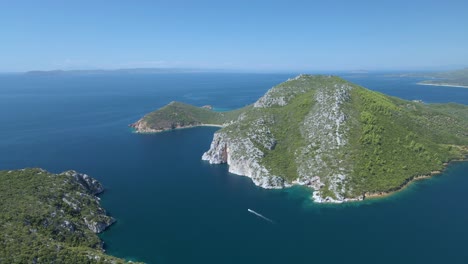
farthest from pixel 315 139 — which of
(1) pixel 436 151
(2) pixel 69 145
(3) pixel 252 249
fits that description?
(2) pixel 69 145

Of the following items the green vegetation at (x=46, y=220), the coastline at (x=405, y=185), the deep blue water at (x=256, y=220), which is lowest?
the deep blue water at (x=256, y=220)

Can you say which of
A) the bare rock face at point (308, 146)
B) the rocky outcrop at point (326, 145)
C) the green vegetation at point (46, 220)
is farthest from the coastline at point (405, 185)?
the green vegetation at point (46, 220)

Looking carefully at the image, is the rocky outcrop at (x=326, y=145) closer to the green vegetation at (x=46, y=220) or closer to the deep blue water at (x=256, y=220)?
the deep blue water at (x=256, y=220)

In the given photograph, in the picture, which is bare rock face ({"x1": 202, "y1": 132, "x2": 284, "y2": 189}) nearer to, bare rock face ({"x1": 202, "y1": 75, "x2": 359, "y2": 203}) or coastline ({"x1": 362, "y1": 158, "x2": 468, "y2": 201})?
bare rock face ({"x1": 202, "y1": 75, "x2": 359, "y2": 203})

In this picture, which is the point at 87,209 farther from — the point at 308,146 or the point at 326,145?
the point at 326,145

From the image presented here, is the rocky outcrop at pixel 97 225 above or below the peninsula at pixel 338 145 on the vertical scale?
below

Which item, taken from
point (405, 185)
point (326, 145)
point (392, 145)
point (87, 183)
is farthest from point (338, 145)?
point (87, 183)

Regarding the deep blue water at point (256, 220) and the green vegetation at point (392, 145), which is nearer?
the deep blue water at point (256, 220)
